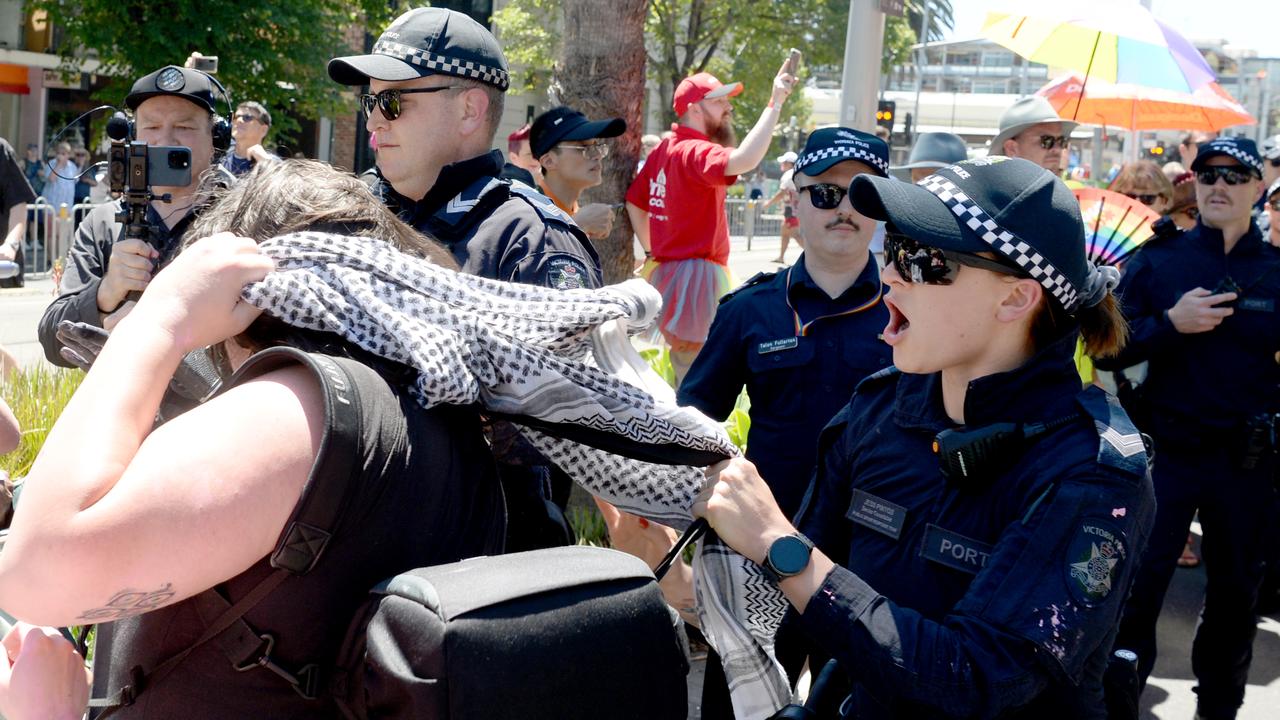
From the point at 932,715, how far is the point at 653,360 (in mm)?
5127

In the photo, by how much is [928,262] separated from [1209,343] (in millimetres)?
3338

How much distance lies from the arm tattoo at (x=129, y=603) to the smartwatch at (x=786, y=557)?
93cm

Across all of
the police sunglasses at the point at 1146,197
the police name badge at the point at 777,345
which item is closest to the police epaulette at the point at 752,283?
the police name badge at the point at 777,345

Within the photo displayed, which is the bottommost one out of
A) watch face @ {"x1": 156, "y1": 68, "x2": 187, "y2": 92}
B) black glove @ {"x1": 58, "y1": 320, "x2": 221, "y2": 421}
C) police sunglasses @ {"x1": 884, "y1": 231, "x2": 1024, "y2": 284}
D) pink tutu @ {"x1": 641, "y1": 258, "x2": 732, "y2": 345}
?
pink tutu @ {"x1": 641, "y1": 258, "x2": 732, "y2": 345}

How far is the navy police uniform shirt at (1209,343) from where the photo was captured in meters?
4.84

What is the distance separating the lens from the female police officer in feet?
6.33

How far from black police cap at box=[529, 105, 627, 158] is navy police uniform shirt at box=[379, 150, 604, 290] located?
2.35 meters

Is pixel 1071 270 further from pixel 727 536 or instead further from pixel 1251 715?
pixel 1251 715

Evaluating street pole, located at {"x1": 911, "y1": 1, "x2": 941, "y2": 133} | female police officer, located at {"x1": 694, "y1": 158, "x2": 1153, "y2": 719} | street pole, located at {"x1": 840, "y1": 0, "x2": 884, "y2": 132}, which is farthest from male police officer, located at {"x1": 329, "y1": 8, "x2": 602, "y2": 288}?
street pole, located at {"x1": 911, "y1": 1, "x2": 941, "y2": 133}

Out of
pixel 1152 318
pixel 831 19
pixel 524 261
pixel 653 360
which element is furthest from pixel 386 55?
pixel 831 19

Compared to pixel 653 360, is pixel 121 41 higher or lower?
higher

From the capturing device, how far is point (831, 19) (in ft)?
110

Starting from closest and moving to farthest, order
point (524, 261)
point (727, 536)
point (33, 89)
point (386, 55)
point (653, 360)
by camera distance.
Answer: point (727, 536), point (524, 261), point (386, 55), point (653, 360), point (33, 89)

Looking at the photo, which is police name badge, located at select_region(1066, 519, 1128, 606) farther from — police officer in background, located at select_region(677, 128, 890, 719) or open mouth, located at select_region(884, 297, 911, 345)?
police officer in background, located at select_region(677, 128, 890, 719)
